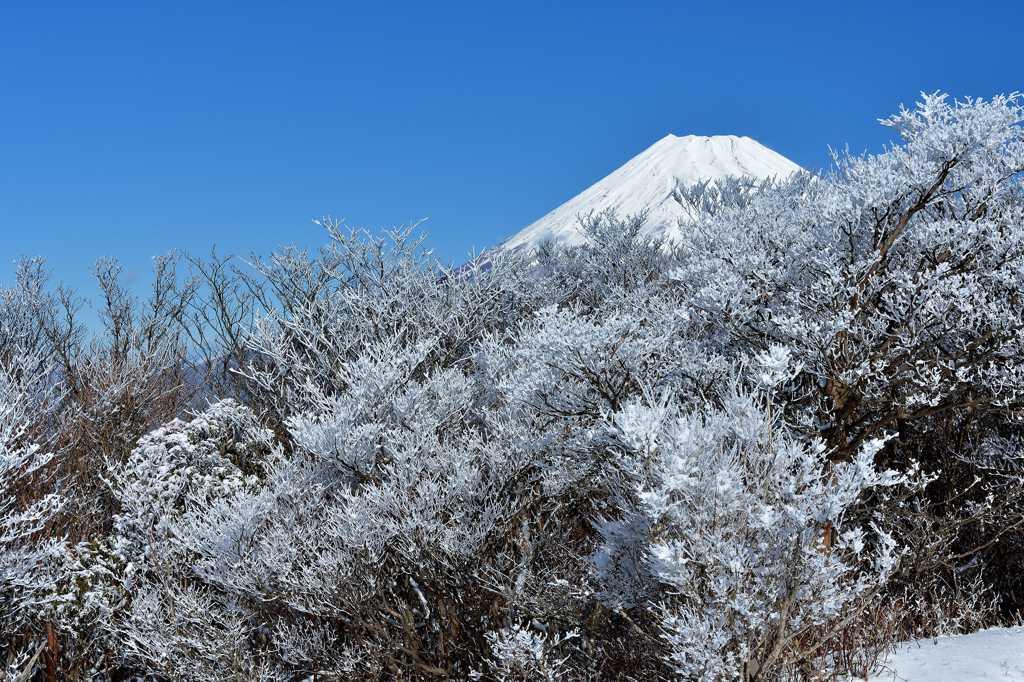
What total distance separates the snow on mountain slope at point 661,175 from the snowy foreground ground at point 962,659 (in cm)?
4803

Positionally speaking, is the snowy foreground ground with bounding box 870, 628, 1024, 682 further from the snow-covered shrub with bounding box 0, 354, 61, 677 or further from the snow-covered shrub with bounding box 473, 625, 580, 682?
the snow-covered shrub with bounding box 0, 354, 61, 677

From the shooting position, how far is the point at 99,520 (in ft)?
34.4

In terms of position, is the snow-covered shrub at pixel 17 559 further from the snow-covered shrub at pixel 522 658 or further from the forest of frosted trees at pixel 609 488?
the snow-covered shrub at pixel 522 658

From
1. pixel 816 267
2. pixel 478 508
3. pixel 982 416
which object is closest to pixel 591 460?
pixel 478 508

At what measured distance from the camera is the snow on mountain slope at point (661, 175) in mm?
60781

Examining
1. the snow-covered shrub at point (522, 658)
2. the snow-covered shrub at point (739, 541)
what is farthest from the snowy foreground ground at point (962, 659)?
the snow-covered shrub at point (522, 658)

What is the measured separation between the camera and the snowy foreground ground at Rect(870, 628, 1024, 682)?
17.1ft

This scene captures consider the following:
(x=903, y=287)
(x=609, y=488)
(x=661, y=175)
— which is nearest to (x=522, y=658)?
(x=609, y=488)

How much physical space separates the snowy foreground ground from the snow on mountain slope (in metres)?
48.0

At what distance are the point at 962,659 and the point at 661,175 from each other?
2761 inches

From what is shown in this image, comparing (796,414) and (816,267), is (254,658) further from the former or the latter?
(816,267)

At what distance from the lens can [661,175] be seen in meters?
71.4

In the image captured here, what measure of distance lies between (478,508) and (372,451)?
1901 mm

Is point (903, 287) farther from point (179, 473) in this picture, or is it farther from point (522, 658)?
point (179, 473)
